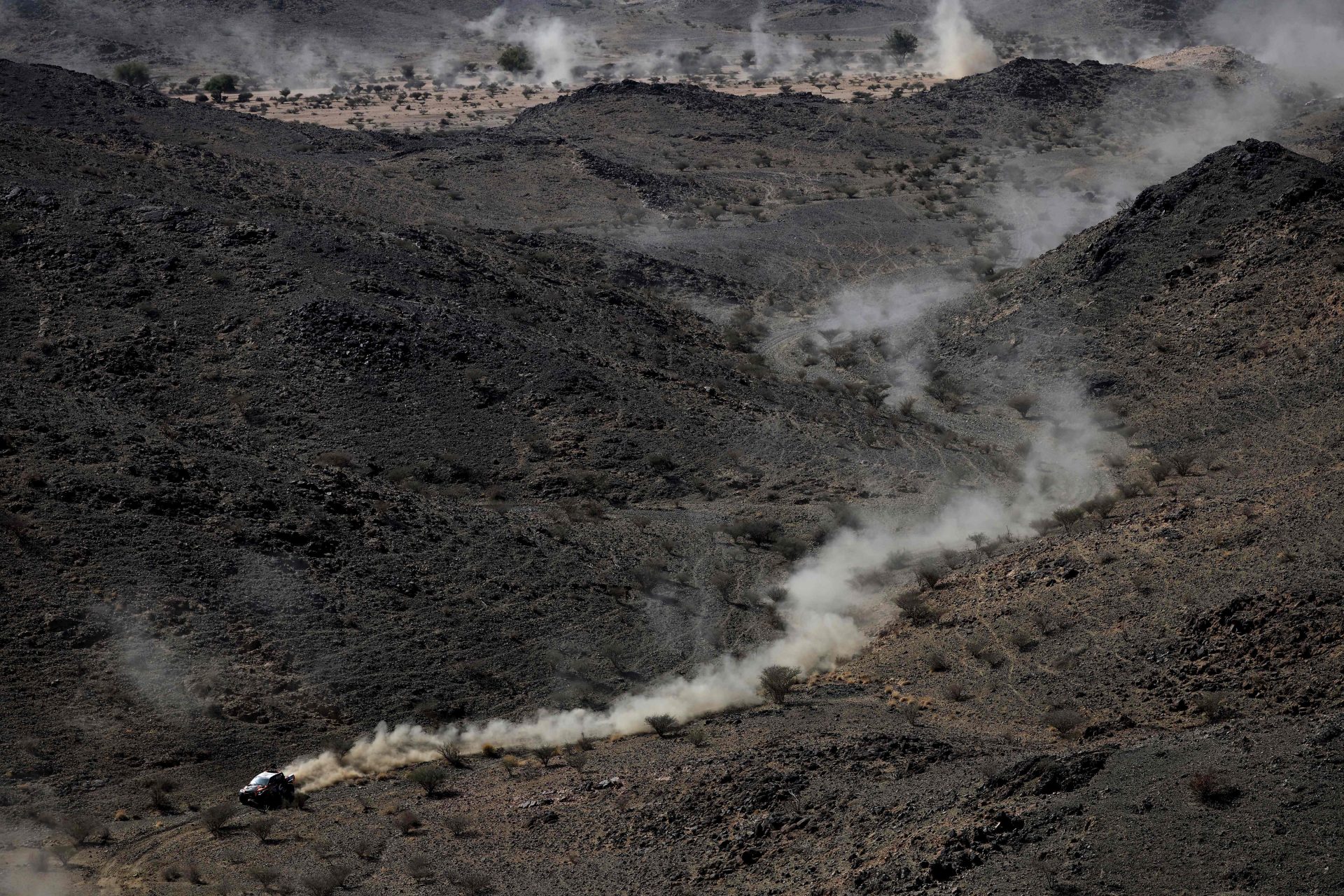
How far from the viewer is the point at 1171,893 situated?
11.0 metres

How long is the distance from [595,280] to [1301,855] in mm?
34632

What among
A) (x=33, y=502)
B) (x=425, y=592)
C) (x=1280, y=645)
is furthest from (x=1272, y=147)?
(x=33, y=502)

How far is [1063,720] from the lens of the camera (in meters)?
17.0

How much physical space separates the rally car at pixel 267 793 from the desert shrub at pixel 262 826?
0.36 m

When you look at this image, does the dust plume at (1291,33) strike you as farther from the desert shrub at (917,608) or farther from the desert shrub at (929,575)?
the desert shrub at (917,608)

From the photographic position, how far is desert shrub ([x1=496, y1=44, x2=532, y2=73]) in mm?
98438

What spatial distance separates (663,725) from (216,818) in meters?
6.77

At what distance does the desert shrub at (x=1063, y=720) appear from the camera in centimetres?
1697

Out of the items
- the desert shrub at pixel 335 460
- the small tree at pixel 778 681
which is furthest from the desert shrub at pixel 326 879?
the desert shrub at pixel 335 460

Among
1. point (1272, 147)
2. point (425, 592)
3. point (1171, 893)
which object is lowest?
point (1171, 893)

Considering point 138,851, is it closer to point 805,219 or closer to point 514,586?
point 514,586

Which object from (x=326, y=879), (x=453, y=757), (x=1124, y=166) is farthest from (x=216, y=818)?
(x=1124, y=166)

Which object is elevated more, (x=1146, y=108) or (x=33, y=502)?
(x=1146, y=108)

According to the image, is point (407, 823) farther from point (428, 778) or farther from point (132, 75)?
point (132, 75)
